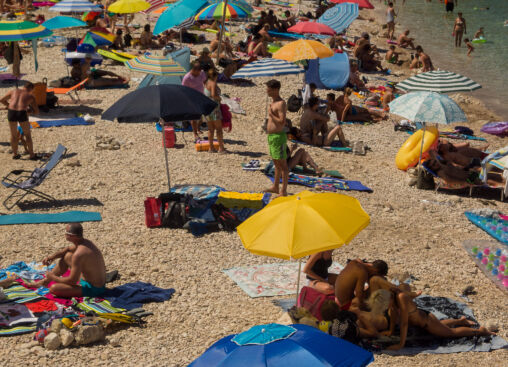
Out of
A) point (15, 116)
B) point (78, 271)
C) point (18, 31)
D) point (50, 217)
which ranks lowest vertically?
point (50, 217)

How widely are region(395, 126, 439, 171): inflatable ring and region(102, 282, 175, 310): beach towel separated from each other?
256 inches

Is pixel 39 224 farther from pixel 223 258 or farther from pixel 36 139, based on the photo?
pixel 36 139

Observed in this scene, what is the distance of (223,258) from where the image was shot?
827cm

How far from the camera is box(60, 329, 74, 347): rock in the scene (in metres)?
6.04

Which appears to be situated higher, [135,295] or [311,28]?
[311,28]

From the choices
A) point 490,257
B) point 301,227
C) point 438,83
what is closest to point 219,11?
point 438,83

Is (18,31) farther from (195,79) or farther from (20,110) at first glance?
(195,79)

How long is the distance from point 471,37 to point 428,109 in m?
25.2

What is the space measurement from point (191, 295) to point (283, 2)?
101ft

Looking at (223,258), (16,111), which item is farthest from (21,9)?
(223,258)

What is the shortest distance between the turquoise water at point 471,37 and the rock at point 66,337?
1630 cm

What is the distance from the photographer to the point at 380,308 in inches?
255

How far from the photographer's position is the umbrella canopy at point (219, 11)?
62.6ft

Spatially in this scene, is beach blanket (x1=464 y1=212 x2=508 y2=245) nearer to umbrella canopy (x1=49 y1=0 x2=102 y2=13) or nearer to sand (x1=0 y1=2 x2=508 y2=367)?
sand (x1=0 y1=2 x2=508 y2=367)
